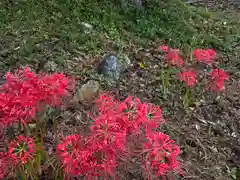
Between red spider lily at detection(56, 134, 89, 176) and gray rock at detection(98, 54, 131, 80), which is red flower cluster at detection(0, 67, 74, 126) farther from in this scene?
gray rock at detection(98, 54, 131, 80)

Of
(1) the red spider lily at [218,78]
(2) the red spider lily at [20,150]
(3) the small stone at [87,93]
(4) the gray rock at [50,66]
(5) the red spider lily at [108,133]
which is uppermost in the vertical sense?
(5) the red spider lily at [108,133]

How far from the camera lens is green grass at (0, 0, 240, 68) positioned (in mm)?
3812

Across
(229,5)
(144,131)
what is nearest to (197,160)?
(144,131)

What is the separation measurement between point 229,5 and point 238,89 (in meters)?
4.53

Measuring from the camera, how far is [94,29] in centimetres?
437

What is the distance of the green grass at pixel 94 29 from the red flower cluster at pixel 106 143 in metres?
2.23

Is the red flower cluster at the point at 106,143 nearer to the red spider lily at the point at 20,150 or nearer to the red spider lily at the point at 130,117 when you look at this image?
the red spider lily at the point at 130,117

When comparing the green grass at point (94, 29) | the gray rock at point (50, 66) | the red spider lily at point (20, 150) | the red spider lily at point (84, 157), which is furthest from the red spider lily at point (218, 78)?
the red spider lily at point (20, 150)

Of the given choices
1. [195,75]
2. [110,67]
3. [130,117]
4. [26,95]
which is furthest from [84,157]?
[110,67]

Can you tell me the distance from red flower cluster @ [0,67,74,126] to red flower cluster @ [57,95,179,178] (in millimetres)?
246

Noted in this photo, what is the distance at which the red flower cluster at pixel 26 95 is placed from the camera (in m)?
1.54

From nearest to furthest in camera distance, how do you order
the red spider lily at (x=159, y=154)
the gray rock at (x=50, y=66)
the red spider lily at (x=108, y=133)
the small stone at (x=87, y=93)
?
the red spider lily at (x=108, y=133)
the red spider lily at (x=159, y=154)
the small stone at (x=87, y=93)
the gray rock at (x=50, y=66)

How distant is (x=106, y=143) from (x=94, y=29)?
3134mm

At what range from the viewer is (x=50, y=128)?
266 centimetres
